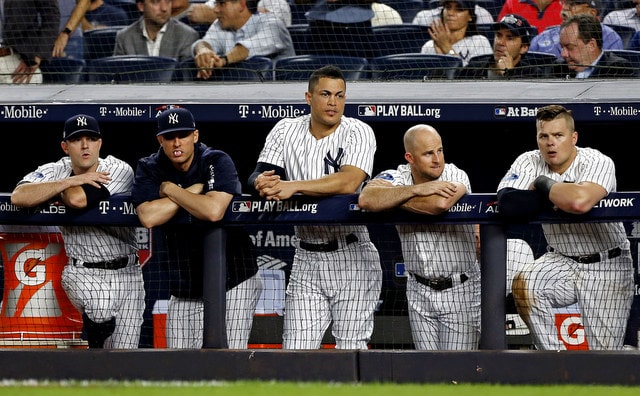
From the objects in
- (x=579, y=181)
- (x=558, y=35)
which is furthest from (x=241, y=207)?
(x=558, y=35)

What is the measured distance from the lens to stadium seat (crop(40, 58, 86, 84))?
8.03m

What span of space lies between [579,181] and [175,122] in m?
1.87

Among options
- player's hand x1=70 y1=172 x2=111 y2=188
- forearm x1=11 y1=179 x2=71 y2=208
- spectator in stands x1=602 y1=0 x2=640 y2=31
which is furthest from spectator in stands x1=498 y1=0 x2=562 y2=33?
forearm x1=11 y1=179 x2=71 y2=208

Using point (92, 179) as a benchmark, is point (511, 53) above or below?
above

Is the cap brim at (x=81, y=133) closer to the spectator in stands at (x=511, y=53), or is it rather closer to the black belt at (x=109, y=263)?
the black belt at (x=109, y=263)

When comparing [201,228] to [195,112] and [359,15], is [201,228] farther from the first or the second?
[359,15]

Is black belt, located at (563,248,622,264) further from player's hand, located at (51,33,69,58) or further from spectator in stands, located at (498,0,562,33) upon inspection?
player's hand, located at (51,33,69,58)

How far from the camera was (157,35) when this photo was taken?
8266 mm

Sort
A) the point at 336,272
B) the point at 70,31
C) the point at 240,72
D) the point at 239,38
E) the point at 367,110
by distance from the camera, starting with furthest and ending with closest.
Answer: the point at 70,31, the point at 239,38, the point at 240,72, the point at 367,110, the point at 336,272

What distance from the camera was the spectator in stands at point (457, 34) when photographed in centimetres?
784

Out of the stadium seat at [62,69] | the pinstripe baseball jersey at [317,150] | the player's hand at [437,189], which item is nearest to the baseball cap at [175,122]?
the pinstripe baseball jersey at [317,150]

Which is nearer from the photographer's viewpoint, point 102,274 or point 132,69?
point 102,274

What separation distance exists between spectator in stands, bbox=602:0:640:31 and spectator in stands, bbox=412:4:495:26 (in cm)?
89

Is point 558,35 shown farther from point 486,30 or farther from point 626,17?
point 626,17
